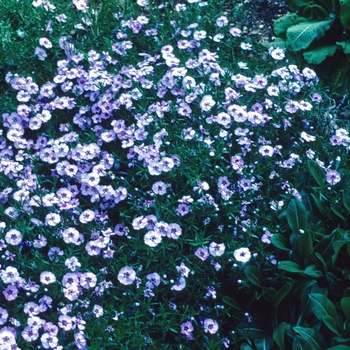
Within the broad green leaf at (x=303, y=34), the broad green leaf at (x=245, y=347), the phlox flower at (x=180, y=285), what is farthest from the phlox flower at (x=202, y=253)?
the broad green leaf at (x=303, y=34)

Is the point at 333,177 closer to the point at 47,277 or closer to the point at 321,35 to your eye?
the point at 321,35

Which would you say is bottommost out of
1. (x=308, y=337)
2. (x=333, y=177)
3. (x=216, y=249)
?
(x=308, y=337)

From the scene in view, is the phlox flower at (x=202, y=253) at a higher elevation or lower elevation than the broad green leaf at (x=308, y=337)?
higher

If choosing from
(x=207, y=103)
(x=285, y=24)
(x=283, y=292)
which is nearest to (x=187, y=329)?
(x=283, y=292)

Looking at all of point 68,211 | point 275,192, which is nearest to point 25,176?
point 68,211

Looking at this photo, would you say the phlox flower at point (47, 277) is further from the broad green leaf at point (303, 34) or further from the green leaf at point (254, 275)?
the broad green leaf at point (303, 34)

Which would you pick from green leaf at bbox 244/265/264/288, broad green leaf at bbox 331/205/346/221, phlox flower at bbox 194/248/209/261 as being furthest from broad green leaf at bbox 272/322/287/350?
broad green leaf at bbox 331/205/346/221
